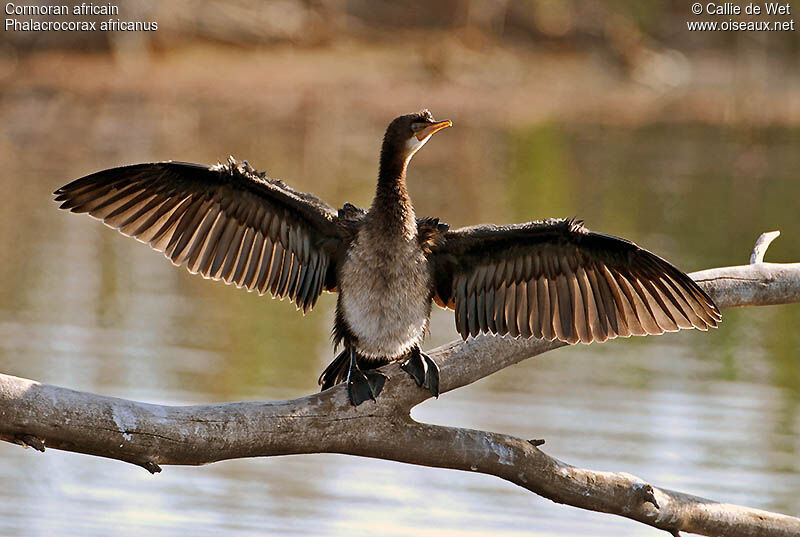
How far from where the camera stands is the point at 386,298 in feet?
16.3

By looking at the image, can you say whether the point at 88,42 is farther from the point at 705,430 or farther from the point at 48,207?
the point at 705,430

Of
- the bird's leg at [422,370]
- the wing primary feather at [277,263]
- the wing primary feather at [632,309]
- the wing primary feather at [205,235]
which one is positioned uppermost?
the wing primary feather at [205,235]

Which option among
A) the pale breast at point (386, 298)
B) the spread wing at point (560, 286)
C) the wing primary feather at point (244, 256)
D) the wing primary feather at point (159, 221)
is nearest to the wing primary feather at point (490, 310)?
the spread wing at point (560, 286)

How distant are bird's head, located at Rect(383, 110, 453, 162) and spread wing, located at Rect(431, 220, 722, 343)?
40cm

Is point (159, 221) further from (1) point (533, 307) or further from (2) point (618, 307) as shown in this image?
(2) point (618, 307)

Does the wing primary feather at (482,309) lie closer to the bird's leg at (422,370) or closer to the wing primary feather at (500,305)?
the wing primary feather at (500,305)

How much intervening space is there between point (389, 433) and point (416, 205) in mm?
11424

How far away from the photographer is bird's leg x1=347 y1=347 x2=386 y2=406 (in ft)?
15.6

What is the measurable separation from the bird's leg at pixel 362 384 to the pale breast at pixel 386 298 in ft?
0.44

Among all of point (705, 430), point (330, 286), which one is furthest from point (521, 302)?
point (705, 430)

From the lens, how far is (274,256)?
5.21 m

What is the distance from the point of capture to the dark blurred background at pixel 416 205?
7.59 metres

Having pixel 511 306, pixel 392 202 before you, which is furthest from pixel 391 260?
pixel 511 306

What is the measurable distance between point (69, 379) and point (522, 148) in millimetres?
14329
